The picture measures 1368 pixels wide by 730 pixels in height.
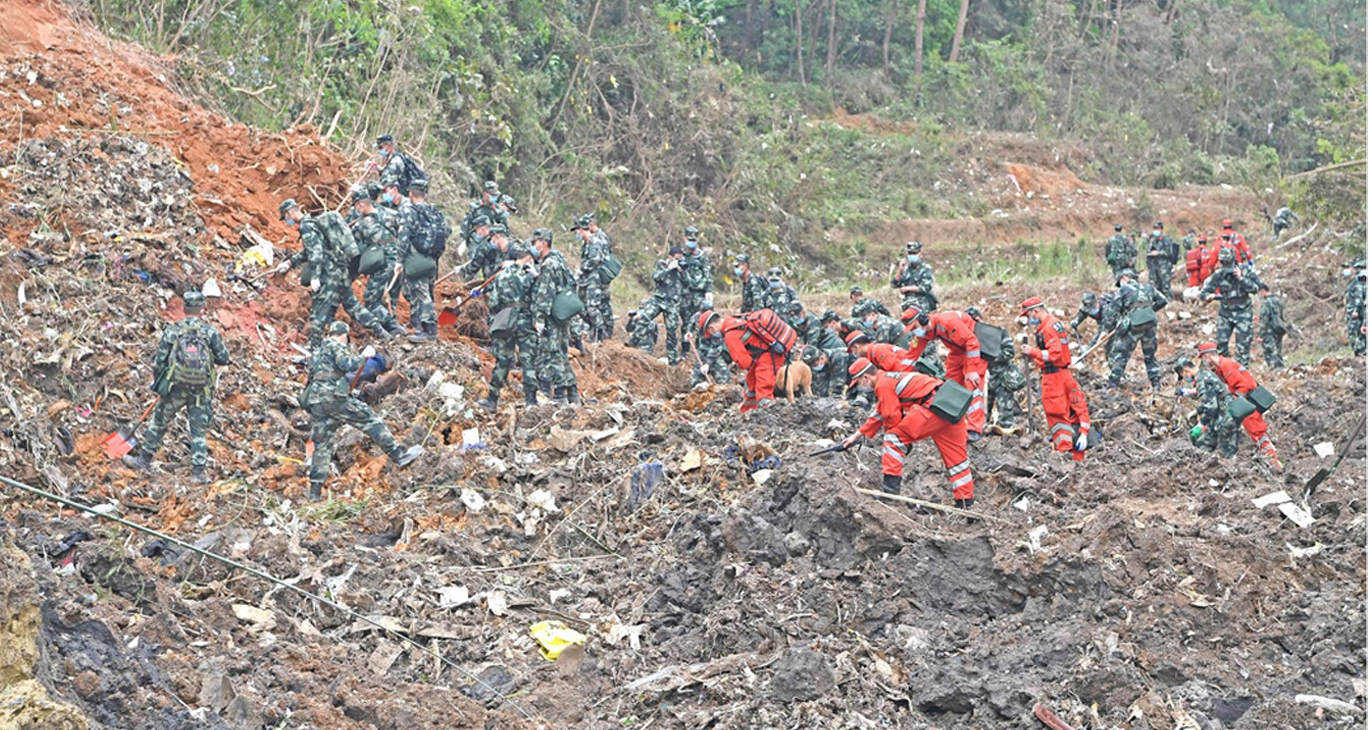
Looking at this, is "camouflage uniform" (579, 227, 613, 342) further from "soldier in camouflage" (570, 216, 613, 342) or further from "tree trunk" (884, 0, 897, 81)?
"tree trunk" (884, 0, 897, 81)

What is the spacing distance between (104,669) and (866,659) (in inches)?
158

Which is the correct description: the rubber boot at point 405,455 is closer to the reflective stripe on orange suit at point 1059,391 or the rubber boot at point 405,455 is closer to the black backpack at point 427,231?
the black backpack at point 427,231

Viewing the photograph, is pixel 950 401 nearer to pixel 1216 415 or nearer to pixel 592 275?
pixel 1216 415

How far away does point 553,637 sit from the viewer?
917cm

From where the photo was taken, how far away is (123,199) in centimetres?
1461

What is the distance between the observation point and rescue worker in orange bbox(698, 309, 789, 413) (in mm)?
13484

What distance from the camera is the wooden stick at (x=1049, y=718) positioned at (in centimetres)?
756

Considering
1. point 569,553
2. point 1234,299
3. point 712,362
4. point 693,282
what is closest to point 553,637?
point 569,553

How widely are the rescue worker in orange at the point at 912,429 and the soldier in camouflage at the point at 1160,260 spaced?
12760 millimetres

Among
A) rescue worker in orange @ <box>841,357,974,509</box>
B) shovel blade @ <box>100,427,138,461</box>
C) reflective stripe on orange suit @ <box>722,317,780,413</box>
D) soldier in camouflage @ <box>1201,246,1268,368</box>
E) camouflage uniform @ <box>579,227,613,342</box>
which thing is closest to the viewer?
rescue worker in orange @ <box>841,357,974,509</box>

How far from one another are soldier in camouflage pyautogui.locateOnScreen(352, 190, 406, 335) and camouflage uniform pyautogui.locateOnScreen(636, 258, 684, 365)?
3039 mm

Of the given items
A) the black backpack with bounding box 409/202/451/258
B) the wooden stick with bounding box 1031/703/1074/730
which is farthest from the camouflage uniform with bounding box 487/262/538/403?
the wooden stick with bounding box 1031/703/1074/730

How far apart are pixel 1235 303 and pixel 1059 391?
5652 millimetres

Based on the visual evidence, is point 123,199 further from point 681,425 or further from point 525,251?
point 681,425
